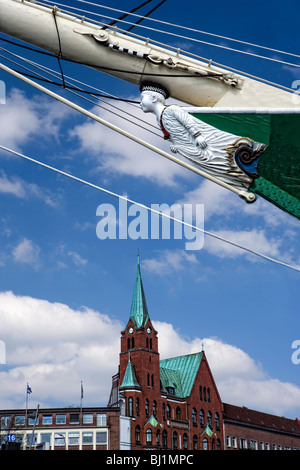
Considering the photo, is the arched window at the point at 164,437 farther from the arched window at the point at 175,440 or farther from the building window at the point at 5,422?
the building window at the point at 5,422

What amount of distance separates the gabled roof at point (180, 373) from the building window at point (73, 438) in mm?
11346

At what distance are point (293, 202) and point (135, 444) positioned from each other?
5096cm

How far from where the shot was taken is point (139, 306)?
215ft

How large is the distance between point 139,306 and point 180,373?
959 centimetres

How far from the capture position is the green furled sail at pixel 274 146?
8.73m

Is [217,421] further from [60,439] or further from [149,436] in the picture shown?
[60,439]

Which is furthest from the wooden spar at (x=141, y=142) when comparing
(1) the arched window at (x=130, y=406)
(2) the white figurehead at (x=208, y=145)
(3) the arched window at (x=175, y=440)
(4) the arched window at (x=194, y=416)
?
(4) the arched window at (x=194, y=416)

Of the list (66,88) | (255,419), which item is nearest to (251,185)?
(66,88)

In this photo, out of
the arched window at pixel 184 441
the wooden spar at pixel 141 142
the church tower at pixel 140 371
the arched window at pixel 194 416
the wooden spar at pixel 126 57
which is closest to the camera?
the wooden spar at pixel 141 142

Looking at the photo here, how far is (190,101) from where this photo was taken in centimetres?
959

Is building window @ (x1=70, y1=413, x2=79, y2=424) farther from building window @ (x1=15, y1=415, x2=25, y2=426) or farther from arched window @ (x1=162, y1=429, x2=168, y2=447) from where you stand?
arched window @ (x1=162, y1=429, x2=168, y2=447)

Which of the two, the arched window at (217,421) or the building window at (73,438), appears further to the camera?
the arched window at (217,421)

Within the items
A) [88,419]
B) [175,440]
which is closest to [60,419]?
[88,419]
